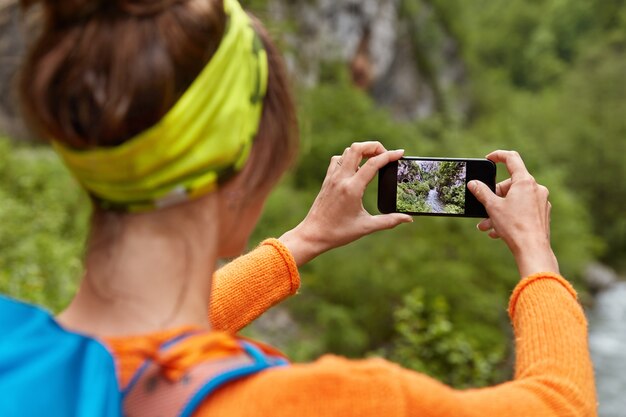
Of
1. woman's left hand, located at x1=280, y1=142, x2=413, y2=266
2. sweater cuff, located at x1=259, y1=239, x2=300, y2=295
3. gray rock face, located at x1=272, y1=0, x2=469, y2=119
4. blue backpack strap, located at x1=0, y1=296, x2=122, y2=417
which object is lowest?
blue backpack strap, located at x1=0, y1=296, x2=122, y2=417

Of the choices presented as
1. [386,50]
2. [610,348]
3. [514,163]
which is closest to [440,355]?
[610,348]

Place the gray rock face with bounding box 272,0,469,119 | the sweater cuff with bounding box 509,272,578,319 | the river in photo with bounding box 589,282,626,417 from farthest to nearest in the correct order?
the gray rock face with bounding box 272,0,469,119 → the river in photo with bounding box 589,282,626,417 → the sweater cuff with bounding box 509,272,578,319

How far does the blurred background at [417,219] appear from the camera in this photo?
27.0 feet

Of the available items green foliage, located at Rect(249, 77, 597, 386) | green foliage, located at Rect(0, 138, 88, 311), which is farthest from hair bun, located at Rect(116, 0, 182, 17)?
green foliage, located at Rect(249, 77, 597, 386)

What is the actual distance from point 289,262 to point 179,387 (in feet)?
1.85

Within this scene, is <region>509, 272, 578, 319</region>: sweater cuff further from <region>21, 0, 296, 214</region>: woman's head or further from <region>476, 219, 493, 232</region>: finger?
<region>21, 0, 296, 214</region>: woman's head

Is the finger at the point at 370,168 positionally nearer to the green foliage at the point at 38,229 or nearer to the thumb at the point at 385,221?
the thumb at the point at 385,221

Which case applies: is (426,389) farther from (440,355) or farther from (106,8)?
(440,355)

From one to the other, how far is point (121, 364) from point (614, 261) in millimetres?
19100

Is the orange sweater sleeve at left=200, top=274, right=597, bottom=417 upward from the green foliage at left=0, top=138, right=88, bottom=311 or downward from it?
upward

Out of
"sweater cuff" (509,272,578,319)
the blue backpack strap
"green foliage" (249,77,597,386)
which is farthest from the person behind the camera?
"green foliage" (249,77,597,386)

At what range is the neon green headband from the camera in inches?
28.4

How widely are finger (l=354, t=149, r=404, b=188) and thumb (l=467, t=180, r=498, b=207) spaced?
0.13m

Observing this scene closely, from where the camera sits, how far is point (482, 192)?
44.9 inches
